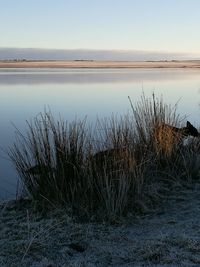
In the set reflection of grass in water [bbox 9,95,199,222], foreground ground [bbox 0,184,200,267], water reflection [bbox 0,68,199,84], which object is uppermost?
reflection of grass in water [bbox 9,95,199,222]

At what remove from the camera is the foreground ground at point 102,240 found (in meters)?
4.15

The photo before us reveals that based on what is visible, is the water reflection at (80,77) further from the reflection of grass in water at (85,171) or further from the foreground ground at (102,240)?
the foreground ground at (102,240)

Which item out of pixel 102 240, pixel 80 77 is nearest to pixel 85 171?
pixel 102 240

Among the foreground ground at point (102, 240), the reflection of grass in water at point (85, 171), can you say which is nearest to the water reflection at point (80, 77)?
the reflection of grass in water at point (85, 171)

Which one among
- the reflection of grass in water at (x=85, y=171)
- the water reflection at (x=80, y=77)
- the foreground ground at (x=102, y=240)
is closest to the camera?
the foreground ground at (x=102, y=240)

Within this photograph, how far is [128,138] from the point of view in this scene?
6344mm

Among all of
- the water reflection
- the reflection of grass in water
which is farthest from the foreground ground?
the water reflection

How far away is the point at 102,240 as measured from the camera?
464cm

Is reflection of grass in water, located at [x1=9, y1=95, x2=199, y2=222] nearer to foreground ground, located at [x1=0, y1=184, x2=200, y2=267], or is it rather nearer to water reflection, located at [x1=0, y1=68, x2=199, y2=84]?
foreground ground, located at [x1=0, y1=184, x2=200, y2=267]

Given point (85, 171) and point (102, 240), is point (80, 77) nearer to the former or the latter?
point (85, 171)

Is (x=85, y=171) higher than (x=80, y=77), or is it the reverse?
(x=85, y=171)

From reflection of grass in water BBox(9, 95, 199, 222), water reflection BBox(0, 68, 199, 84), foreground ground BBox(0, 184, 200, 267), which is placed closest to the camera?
foreground ground BBox(0, 184, 200, 267)

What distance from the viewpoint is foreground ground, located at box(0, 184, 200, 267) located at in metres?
4.15

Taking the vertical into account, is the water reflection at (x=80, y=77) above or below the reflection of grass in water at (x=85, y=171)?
below
